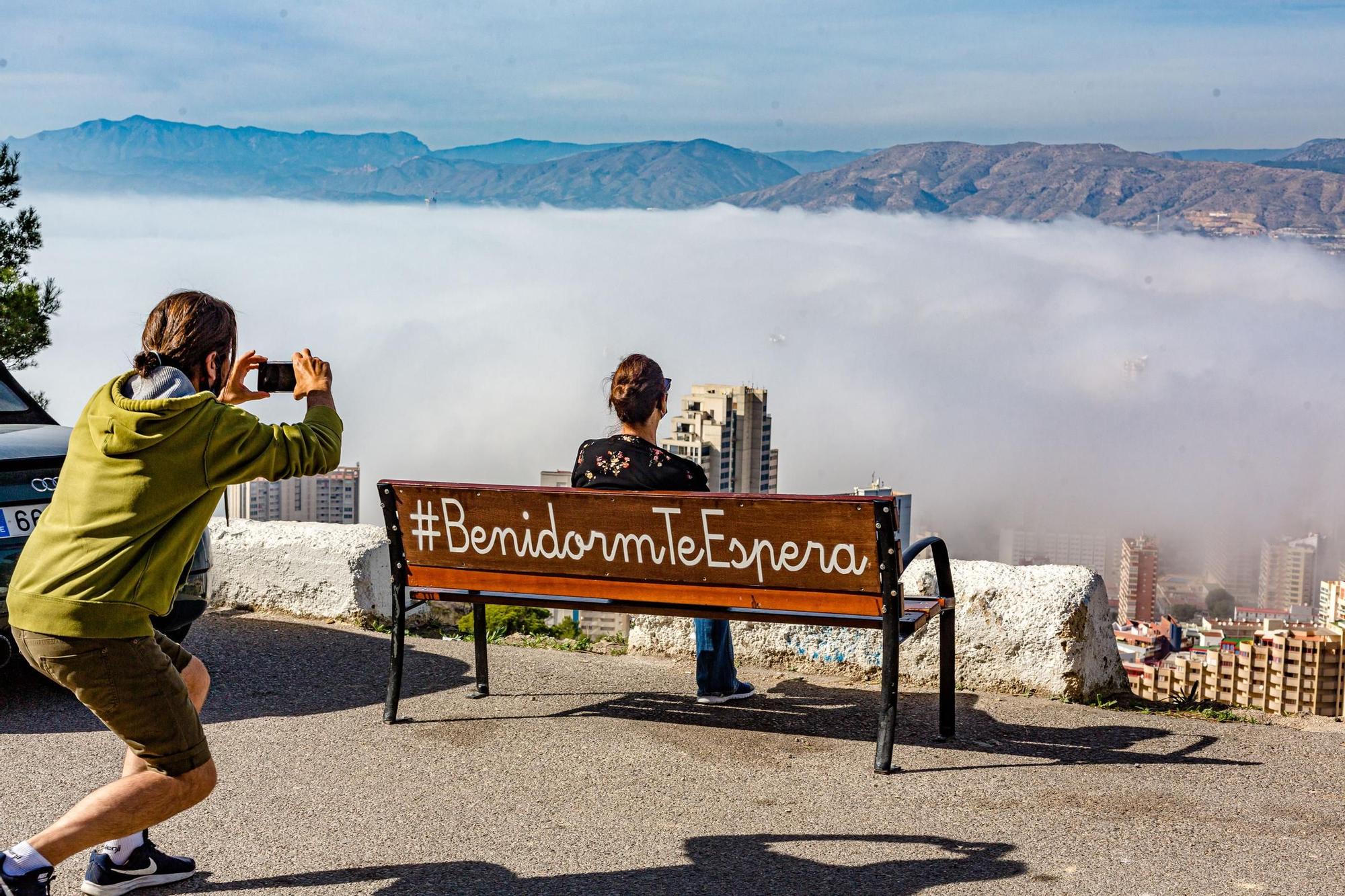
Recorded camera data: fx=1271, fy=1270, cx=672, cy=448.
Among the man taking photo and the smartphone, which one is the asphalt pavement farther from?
the smartphone

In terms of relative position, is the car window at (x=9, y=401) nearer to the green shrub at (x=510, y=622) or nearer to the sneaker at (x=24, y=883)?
the green shrub at (x=510, y=622)

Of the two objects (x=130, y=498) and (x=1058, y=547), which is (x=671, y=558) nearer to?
(x=130, y=498)

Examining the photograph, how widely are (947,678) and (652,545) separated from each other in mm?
1307

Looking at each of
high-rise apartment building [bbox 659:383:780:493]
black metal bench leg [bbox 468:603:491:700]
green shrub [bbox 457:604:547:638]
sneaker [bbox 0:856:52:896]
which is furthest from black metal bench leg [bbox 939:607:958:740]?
high-rise apartment building [bbox 659:383:780:493]

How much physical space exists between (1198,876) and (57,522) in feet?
10.5

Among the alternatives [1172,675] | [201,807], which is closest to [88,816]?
[201,807]

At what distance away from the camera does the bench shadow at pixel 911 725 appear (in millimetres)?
4883

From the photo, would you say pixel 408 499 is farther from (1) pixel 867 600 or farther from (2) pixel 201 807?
(1) pixel 867 600

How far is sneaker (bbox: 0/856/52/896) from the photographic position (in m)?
2.96

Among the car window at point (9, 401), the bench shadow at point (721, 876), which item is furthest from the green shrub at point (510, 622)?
the bench shadow at point (721, 876)

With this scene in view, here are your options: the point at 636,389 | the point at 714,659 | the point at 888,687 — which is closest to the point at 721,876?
the point at 888,687

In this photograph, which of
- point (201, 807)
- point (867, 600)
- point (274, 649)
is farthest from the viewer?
point (274, 649)

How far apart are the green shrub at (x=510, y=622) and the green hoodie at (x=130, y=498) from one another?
15.3ft

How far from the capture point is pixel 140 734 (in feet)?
9.61
